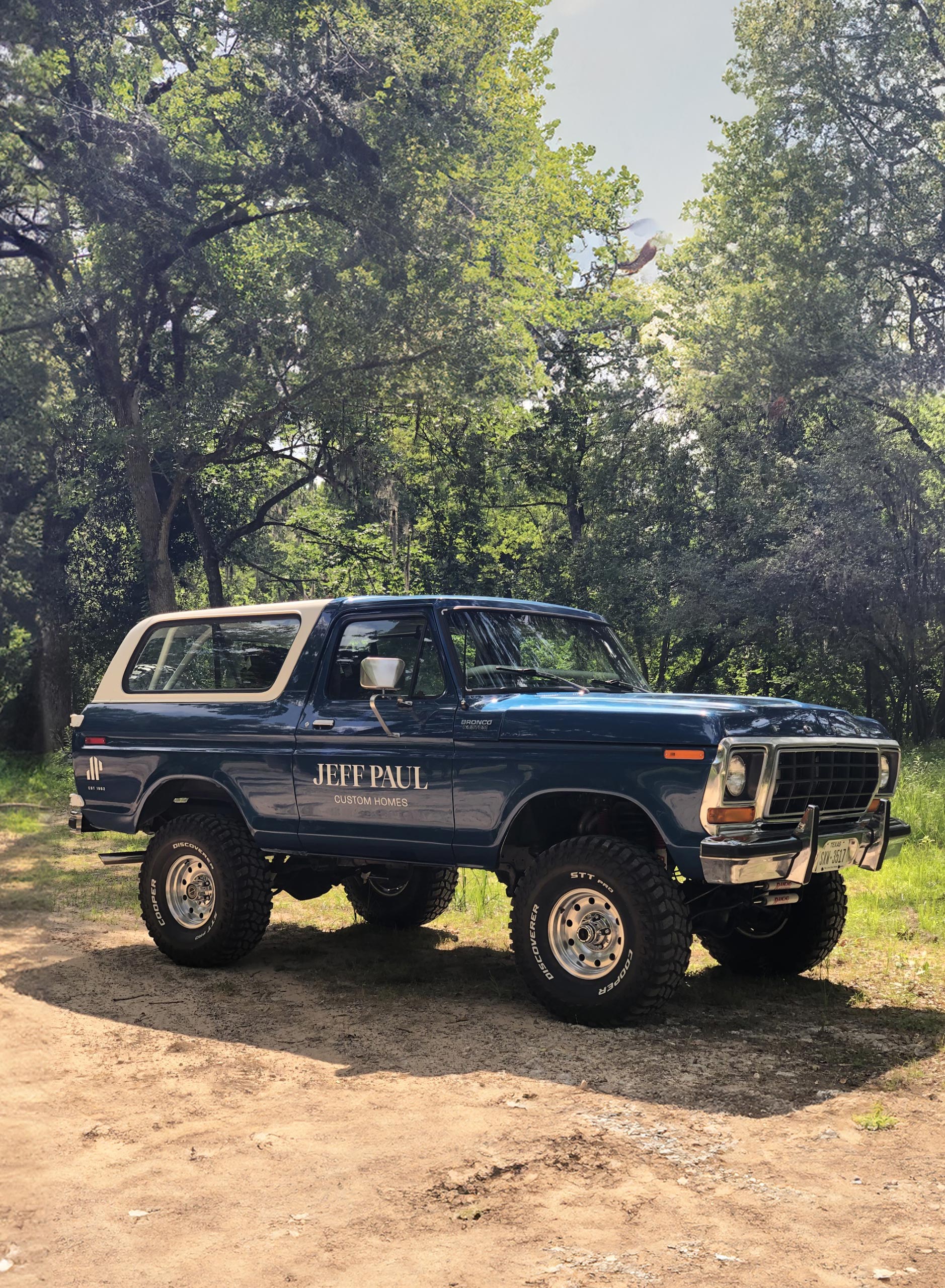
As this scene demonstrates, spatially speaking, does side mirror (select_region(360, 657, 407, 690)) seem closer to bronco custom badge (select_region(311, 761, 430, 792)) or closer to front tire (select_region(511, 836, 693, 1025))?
bronco custom badge (select_region(311, 761, 430, 792))

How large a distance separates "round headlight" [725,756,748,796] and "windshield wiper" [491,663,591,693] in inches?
59.5

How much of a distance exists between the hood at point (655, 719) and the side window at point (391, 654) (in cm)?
37

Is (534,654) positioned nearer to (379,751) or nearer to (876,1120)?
(379,751)

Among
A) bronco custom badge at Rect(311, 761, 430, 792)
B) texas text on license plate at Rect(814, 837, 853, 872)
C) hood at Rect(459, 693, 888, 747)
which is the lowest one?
texas text on license plate at Rect(814, 837, 853, 872)

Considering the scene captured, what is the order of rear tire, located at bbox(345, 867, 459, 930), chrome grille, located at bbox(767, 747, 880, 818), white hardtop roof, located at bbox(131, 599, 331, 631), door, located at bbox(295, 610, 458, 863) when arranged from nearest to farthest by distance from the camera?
chrome grille, located at bbox(767, 747, 880, 818) < door, located at bbox(295, 610, 458, 863) < white hardtop roof, located at bbox(131, 599, 331, 631) < rear tire, located at bbox(345, 867, 459, 930)

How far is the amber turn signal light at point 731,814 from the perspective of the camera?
19.5ft

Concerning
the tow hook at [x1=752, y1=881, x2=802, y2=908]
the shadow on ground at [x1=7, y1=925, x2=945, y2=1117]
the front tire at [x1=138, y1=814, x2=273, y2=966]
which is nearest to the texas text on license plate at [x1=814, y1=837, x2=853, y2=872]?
the tow hook at [x1=752, y1=881, x2=802, y2=908]

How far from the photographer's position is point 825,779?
6562mm

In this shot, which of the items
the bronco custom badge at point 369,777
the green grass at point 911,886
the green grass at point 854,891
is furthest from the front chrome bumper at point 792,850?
the green grass at point 911,886

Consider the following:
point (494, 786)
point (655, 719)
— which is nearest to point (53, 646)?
point (494, 786)

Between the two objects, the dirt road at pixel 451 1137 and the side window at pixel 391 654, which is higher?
the side window at pixel 391 654

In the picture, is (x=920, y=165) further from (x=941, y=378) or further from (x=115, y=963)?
(x=115, y=963)

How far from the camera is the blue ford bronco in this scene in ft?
20.2

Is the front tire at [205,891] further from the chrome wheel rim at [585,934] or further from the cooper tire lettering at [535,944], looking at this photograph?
the chrome wheel rim at [585,934]
